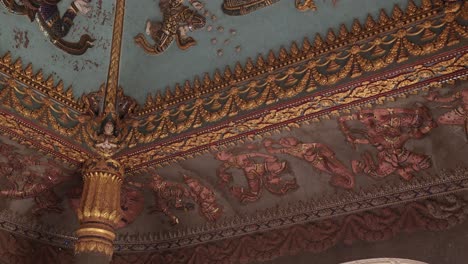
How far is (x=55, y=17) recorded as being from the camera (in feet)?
18.2

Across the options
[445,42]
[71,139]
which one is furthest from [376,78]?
[71,139]

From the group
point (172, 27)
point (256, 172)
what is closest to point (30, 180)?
point (172, 27)

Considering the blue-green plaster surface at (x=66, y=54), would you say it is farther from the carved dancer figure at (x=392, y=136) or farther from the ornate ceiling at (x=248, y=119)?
the carved dancer figure at (x=392, y=136)

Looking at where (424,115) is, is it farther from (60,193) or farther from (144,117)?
(60,193)

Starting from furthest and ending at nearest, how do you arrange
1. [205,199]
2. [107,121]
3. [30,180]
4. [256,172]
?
1. [205,199]
2. [30,180]
3. [256,172]
4. [107,121]

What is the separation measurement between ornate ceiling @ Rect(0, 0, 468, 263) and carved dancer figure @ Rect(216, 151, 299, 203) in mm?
18

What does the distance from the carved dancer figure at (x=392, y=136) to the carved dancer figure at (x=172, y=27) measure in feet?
5.33

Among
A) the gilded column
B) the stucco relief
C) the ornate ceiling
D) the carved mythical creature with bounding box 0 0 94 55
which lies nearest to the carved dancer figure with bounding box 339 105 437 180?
the ornate ceiling

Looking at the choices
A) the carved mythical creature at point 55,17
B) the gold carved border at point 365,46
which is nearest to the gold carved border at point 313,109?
the gold carved border at point 365,46

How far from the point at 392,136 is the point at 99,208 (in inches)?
107

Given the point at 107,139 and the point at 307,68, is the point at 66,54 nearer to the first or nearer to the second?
the point at 107,139

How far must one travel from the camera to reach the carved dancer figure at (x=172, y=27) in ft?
18.4

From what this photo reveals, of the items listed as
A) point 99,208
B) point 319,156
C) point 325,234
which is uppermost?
point 319,156

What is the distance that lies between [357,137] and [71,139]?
2708 millimetres
